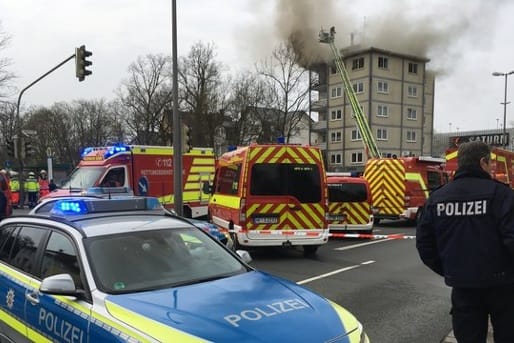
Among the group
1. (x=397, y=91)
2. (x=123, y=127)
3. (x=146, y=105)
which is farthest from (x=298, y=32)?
(x=123, y=127)

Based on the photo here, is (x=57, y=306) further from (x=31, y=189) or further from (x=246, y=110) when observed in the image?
(x=246, y=110)

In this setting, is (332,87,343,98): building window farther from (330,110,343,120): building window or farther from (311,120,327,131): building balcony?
(311,120,327,131): building balcony

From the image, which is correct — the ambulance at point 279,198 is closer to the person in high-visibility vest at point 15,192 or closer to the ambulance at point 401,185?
the ambulance at point 401,185

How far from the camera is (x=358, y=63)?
197 feet

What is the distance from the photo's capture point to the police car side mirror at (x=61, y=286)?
3260mm

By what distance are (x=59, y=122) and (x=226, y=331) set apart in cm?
7914

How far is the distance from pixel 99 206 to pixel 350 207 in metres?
10.7

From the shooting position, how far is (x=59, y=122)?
247 ft

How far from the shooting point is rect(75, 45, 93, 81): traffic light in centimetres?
1809

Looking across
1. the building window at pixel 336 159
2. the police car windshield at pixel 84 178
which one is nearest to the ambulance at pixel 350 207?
the police car windshield at pixel 84 178

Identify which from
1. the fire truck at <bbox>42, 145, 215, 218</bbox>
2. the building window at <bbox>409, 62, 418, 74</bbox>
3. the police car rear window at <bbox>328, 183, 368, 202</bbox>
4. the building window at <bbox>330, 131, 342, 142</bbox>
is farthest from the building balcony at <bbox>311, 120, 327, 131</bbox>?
the police car rear window at <bbox>328, 183, 368, 202</bbox>

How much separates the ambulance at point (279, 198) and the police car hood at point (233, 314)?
671cm

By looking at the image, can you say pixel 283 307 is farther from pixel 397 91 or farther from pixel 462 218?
pixel 397 91

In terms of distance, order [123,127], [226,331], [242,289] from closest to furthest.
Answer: [226,331] → [242,289] → [123,127]
